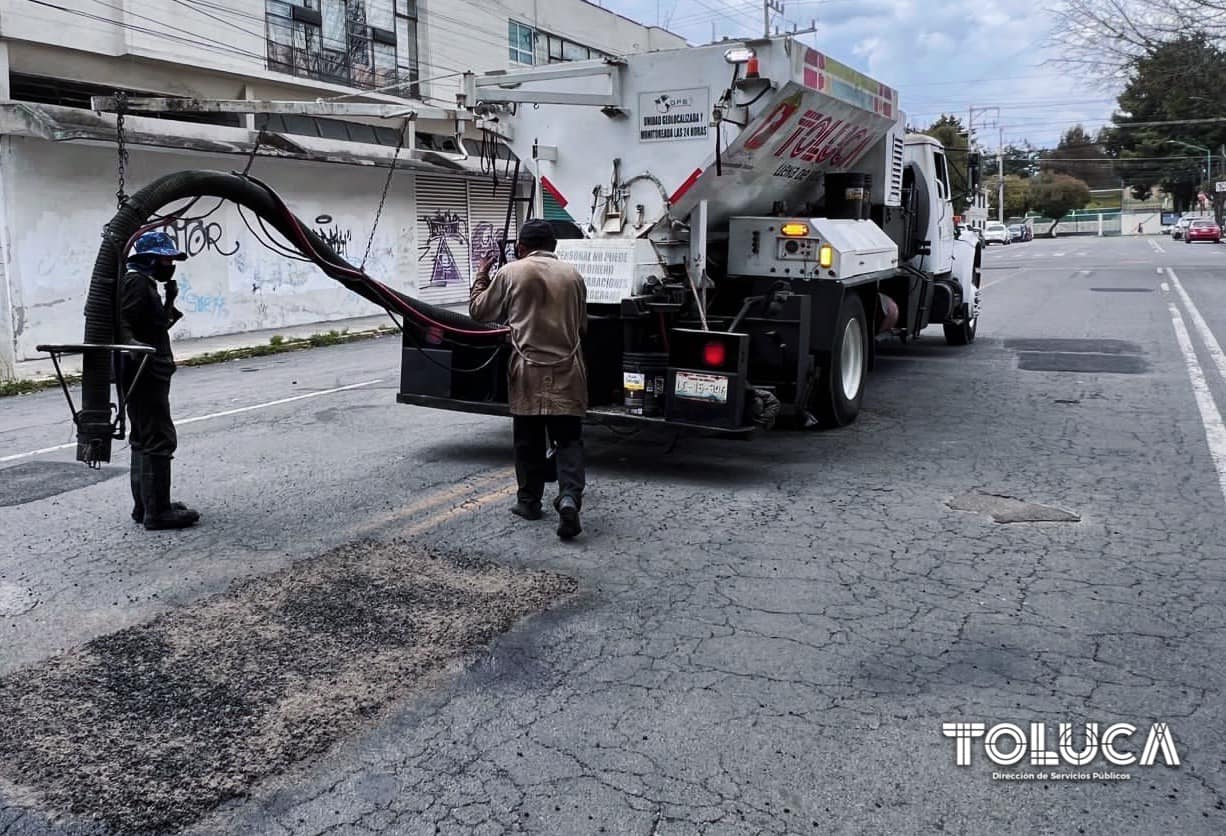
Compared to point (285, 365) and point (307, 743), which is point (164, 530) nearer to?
point (307, 743)

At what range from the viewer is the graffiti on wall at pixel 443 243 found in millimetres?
23312

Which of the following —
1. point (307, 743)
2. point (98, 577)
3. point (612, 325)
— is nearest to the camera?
Result: point (307, 743)

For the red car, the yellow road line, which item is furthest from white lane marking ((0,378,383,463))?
the red car

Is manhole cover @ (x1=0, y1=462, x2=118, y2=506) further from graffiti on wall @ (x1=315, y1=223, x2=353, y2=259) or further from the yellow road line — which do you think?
graffiti on wall @ (x1=315, y1=223, x2=353, y2=259)

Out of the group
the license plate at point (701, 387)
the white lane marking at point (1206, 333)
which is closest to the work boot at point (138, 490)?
the license plate at point (701, 387)

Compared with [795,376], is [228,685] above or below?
below

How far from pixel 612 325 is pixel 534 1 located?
885 inches

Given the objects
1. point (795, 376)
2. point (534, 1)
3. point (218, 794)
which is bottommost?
point (218, 794)

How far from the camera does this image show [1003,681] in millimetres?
4008

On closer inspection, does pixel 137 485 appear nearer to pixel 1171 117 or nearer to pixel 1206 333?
pixel 1206 333

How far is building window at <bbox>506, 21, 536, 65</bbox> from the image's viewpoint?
26828 millimetres

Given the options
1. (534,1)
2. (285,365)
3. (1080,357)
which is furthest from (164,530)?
(534,1)

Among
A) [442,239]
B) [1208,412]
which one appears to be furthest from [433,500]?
[442,239]

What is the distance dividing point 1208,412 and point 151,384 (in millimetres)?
8395
